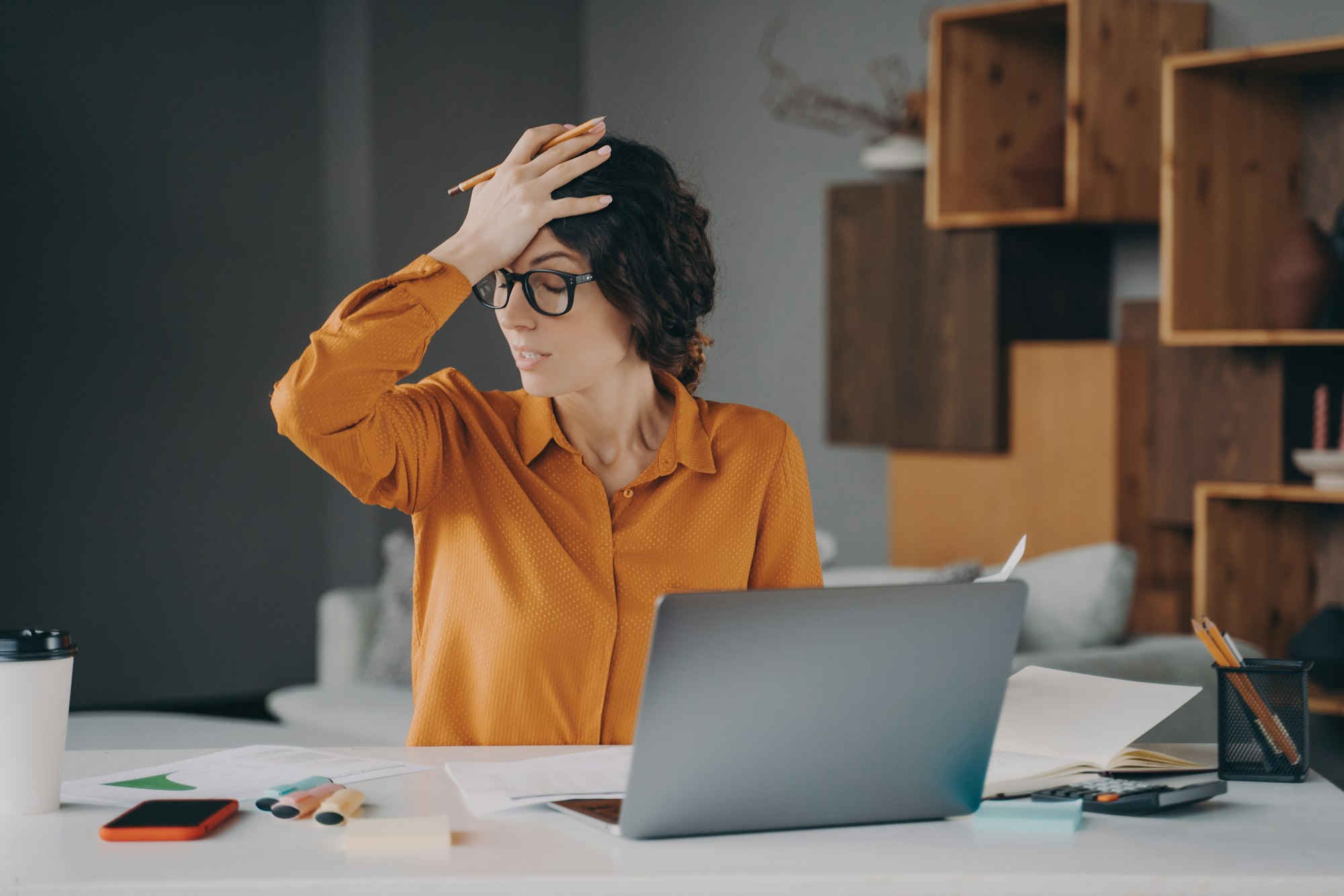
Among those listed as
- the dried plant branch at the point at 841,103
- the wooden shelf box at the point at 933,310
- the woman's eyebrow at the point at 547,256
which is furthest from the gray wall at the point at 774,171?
the woman's eyebrow at the point at 547,256

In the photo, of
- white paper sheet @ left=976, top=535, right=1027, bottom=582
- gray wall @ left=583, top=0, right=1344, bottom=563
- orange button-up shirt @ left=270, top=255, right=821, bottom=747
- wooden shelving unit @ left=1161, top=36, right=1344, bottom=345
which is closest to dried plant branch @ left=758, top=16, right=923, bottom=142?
gray wall @ left=583, top=0, right=1344, bottom=563

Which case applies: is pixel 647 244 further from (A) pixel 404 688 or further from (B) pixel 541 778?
(A) pixel 404 688

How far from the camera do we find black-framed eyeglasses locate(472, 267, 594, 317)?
1.52 m

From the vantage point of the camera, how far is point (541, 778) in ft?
3.92

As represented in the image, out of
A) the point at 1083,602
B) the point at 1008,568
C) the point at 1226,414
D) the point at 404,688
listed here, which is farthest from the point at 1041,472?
the point at 1008,568

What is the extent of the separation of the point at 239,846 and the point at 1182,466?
2.91 metres

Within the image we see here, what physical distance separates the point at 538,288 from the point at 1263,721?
2.70ft

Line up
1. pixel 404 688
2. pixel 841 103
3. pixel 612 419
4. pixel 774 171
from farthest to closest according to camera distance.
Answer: pixel 774 171 → pixel 841 103 → pixel 404 688 → pixel 612 419

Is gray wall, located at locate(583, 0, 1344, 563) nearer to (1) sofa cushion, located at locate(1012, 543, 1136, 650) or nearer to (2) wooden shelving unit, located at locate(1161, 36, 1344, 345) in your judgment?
(2) wooden shelving unit, located at locate(1161, 36, 1344, 345)

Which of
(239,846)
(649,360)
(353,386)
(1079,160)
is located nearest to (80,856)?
(239,846)

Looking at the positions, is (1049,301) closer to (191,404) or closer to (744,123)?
(744,123)

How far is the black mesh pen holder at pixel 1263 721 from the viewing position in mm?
1281

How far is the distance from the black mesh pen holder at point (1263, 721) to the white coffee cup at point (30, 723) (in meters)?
0.98

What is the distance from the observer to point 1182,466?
137 inches
